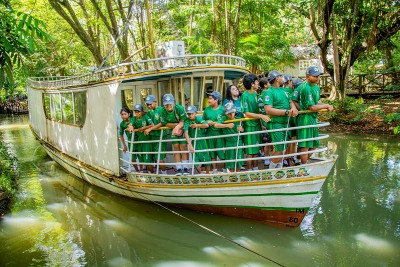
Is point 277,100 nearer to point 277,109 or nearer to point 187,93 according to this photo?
point 277,109

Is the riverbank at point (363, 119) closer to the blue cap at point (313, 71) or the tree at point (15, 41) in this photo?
the blue cap at point (313, 71)

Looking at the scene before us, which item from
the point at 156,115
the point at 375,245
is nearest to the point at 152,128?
the point at 156,115

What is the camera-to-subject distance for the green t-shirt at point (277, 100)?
582 cm

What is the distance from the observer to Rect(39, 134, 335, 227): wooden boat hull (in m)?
5.78

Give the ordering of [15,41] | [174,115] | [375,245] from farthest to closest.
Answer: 1. [174,115]
2. [375,245]
3. [15,41]

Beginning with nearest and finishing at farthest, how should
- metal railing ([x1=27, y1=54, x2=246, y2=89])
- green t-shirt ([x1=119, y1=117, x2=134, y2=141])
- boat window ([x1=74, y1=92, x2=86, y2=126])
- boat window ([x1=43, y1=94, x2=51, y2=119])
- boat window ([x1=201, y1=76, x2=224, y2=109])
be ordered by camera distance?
metal railing ([x1=27, y1=54, x2=246, y2=89]) → green t-shirt ([x1=119, y1=117, x2=134, y2=141]) → boat window ([x1=201, y1=76, x2=224, y2=109]) → boat window ([x1=74, y1=92, x2=86, y2=126]) → boat window ([x1=43, y1=94, x2=51, y2=119])

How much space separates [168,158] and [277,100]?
2962 millimetres

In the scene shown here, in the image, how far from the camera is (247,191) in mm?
6152

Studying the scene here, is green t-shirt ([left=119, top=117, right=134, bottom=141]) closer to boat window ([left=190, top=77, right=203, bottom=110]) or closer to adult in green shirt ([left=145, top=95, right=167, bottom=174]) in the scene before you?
adult in green shirt ([left=145, top=95, right=167, bottom=174])

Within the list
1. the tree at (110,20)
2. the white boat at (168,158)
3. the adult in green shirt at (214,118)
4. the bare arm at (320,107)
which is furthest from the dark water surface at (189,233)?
the tree at (110,20)

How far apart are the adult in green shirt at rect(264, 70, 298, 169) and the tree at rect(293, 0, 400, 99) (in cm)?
1100

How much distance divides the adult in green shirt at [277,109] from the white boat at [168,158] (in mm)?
430

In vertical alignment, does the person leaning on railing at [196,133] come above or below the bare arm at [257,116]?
below

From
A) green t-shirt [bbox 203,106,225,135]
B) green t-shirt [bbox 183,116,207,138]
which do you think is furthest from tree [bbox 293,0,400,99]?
green t-shirt [bbox 183,116,207,138]
